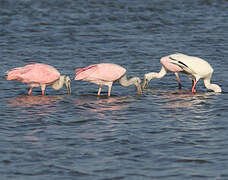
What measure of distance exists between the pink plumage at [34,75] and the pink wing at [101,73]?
0.54 m

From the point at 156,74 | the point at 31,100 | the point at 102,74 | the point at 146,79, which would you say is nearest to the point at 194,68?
the point at 156,74

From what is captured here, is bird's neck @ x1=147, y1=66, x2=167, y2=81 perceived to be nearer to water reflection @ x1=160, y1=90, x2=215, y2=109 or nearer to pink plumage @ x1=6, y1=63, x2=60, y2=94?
water reflection @ x1=160, y1=90, x2=215, y2=109

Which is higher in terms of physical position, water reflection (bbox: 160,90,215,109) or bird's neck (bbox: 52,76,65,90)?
bird's neck (bbox: 52,76,65,90)

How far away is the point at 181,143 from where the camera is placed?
9.12 metres

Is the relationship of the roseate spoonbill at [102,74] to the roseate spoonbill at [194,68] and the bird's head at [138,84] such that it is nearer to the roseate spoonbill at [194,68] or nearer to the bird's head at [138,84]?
the bird's head at [138,84]

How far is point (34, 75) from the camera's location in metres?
12.5

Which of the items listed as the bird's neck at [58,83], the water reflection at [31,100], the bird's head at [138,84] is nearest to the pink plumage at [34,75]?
the bird's neck at [58,83]

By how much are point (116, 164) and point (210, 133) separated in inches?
86.6

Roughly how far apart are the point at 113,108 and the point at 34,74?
191cm

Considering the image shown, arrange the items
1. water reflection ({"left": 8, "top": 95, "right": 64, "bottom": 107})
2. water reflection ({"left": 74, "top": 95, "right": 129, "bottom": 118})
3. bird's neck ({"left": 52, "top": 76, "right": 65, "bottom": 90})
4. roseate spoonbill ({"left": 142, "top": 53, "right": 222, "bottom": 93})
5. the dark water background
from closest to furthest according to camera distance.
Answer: the dark water background, water reflection ({"left": 74, "top": 95, "right": 129, "bottom": 118}), water reflection ({"left": 8, "top": 95, "right": 64, "bottom": 107}), bird's neck ({"left": 52, "top": 76, "right": 65, "bottom": 90}), roseate spoonbill ({"left": 142, "top": 53, "right": 222, "bottom": 93})

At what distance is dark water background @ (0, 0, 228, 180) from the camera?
8.13 meters

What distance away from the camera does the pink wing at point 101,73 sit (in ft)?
41.3

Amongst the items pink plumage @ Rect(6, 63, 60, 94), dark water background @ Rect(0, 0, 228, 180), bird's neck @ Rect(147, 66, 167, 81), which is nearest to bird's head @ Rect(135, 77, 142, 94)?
dark water background @ Rect(0, 0, 228, 180)

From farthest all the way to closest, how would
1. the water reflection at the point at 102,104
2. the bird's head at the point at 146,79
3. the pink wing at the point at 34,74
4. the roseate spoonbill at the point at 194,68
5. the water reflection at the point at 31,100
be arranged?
1. the bird's head at the point at 146,79
2. the roseate spoonbill at the point at 194,68
3. the pink wing at the point at 34,74
4. the water reflection at the point at 31,100
5. the water reflection at the point at 102,104
